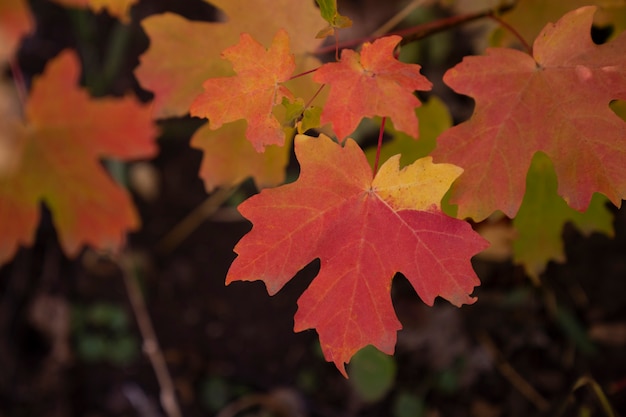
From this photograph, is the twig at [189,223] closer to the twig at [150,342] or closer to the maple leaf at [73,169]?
the twig at [150,342]

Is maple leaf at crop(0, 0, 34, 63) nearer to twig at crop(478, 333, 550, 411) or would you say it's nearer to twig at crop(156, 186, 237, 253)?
twig at crop(156, 186, 237, 253)

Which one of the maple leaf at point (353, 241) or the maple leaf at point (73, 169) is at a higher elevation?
the maple leaf at point (353, 241)

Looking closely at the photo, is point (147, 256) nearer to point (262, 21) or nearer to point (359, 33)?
point (359, 33)

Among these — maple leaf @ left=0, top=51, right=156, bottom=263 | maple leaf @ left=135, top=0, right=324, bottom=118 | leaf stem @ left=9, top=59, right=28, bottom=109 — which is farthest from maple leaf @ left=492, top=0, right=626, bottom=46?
leaf stem @ left=9, top=59, right=28, bottom=109

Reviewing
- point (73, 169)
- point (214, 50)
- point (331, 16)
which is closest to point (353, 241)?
point (331, 16)

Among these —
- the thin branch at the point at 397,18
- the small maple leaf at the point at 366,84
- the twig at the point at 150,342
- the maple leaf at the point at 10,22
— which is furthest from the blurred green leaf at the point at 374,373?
the maple leaf at the point at 10,22

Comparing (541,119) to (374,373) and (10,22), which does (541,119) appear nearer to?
(374,373)

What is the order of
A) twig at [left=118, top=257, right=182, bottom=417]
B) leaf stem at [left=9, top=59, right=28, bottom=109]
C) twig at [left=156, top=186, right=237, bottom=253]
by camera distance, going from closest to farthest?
leaf stem at [left=9, top=59, right=28, bottom=109] < twig at [left=118, top=257, right=182, bottom=417] < twig at [left=156, top=186, right=237, bottom=253]

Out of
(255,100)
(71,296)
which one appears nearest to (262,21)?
(255,100)
